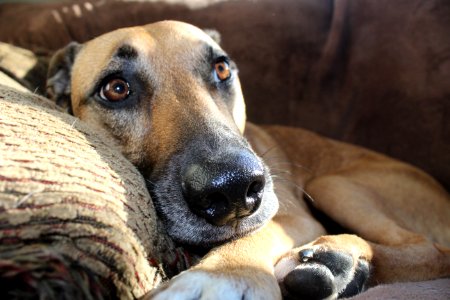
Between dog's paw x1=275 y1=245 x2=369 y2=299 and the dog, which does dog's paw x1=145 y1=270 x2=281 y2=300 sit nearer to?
the dog

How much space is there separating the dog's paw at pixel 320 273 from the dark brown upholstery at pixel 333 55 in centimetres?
122

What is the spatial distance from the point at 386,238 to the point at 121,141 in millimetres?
1244

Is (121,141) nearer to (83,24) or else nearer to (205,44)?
(205,44)

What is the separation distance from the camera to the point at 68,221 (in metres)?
1.00

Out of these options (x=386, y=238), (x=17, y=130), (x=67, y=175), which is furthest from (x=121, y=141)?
(x=386, y=238)

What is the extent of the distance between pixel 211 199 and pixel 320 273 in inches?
16.4

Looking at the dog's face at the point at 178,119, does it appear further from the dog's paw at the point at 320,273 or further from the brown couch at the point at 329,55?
the brown couch at the point at 329,55

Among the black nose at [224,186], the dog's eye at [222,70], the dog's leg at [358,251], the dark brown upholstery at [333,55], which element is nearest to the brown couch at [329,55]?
the dark brown upholstery at [333,55]

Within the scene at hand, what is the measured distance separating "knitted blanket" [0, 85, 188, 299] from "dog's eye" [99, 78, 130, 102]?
0.59 m

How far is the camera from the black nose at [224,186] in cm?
135

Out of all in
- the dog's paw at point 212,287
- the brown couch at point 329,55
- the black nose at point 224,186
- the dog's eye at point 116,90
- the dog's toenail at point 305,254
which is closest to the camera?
the dog's paw at point 212,287

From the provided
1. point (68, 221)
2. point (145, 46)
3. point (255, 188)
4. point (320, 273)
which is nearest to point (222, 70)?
point (145, 46)

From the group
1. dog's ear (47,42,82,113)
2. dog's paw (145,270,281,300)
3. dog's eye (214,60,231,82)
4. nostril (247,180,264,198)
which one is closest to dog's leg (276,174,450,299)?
dog's paw (145,270,281,300)

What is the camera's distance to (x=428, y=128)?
101 inches
